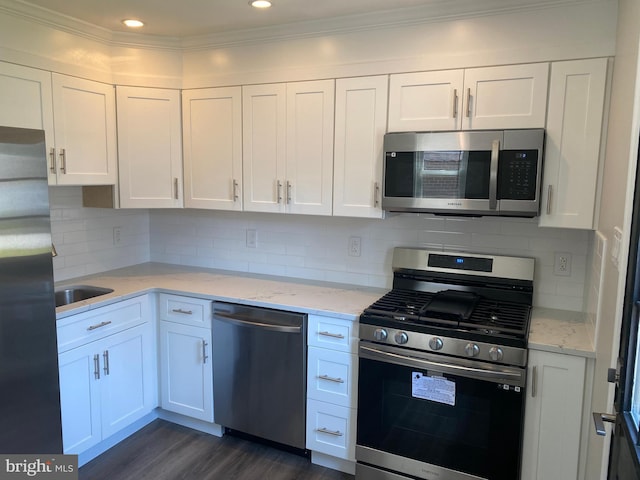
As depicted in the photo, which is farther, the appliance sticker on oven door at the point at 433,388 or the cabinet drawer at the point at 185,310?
the cabinet drawer at the point at 185,310

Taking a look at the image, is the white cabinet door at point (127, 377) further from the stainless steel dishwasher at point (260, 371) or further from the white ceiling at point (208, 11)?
the white ceiling at point (208, 11)

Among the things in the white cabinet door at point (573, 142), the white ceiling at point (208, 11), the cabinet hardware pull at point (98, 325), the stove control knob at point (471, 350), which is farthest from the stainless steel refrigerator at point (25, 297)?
the white cabinet door at point (573, 142)

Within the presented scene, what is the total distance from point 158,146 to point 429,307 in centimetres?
202

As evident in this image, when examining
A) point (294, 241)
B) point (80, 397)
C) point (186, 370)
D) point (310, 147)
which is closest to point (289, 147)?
point (310, 147)

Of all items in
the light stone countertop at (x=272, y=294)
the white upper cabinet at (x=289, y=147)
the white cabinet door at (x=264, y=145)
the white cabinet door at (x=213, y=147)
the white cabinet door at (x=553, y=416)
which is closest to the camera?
the white cabinet door at (x=553, y=416)

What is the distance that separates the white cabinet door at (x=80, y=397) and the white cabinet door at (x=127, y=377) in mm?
53

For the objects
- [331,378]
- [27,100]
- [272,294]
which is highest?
[27,100]

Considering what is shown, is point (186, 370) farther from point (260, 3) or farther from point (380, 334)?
point (260, 3)

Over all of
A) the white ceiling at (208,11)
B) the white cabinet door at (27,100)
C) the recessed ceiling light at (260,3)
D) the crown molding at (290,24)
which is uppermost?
the white ceiling at (208,11)

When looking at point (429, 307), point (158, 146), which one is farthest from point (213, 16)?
point (429, 307)

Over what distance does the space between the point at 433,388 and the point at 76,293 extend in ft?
7.43

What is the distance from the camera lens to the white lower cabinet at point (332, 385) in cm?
242

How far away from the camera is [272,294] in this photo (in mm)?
2736

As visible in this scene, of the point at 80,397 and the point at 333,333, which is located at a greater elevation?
the point at 333,333
